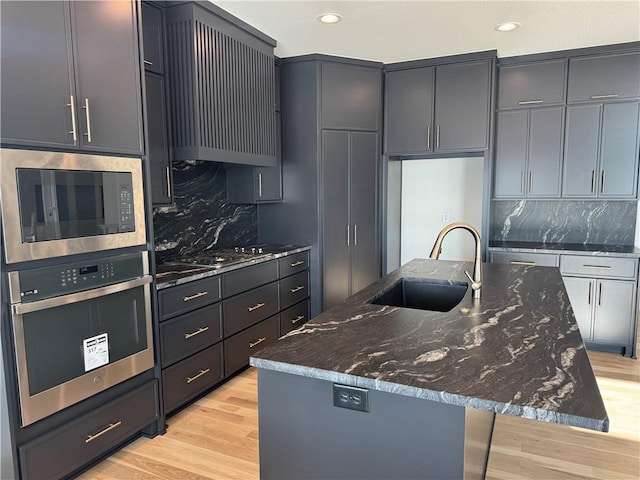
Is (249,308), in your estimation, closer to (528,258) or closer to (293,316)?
(293,316)

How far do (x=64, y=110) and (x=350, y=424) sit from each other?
1712mm

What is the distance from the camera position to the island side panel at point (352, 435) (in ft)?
3.71

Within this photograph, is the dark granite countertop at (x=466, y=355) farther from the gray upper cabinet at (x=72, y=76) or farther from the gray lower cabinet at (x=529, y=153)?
the gray lower cabinet at (x=529, y=153)

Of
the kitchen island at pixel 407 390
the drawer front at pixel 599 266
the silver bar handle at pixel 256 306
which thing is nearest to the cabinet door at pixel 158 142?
the silver bar handle at pixel 256 306

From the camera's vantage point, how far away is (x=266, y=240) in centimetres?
424

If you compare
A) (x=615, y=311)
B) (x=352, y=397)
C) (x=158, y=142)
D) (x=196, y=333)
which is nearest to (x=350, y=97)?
(x=158, y=142)

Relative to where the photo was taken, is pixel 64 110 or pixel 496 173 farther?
pixel 496 173

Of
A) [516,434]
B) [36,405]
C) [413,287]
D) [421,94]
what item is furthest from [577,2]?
[36,405]

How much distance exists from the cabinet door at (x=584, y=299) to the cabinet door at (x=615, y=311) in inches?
2.0

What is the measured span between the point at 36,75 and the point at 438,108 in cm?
334

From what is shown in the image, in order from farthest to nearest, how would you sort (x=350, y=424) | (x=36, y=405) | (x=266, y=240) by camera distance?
(x=266, y=240) < (x=36, y=405) < (x=350, y=424)

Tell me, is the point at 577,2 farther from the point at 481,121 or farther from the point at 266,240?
the point at 266,240

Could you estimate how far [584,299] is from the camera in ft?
11.9

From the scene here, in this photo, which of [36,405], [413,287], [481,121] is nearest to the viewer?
[36,405]
